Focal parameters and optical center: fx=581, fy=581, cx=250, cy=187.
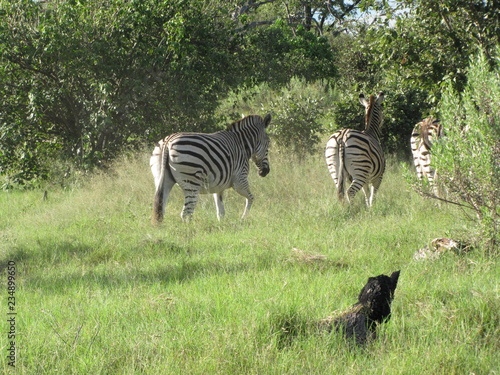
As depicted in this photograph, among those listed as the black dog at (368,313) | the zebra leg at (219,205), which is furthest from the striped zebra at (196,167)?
the black dog at (368,313)

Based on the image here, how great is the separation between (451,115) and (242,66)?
9.95 meters

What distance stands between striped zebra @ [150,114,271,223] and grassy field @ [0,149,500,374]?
1.22ft

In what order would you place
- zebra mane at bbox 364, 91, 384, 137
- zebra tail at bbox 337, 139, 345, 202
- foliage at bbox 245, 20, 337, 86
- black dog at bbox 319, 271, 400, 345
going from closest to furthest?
black dog at bbox 319, 271, 400, 345 < zebra tail at bbox 337, 139, 345, 202 < zebra mane at bbox 364, 91, 384, 137 < foliage at bbox 245, 20, 337, 86

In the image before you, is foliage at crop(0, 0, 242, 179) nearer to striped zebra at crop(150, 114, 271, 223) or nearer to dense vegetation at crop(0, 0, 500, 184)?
dense vegetation at crop(0, 0, 500, 184)

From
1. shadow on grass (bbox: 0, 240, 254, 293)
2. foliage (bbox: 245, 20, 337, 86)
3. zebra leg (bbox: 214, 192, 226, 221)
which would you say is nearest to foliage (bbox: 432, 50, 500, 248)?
shadow on grass (bbox: 0, 240, 254, 293)

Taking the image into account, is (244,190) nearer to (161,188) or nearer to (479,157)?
(161,188)

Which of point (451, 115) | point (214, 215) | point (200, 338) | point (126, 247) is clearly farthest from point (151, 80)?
point (200, 338)

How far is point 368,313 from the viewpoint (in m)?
4.31

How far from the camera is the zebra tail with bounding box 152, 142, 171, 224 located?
891 cm

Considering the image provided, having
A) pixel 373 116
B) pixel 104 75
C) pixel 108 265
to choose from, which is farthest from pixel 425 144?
pixel 104 75

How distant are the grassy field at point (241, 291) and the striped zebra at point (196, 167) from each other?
0.37 m

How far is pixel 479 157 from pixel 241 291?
9.26 feet

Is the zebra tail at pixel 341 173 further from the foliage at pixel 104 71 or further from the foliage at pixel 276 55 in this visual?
the foliage at pixel 276 55

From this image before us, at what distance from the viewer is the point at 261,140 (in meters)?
11.6
